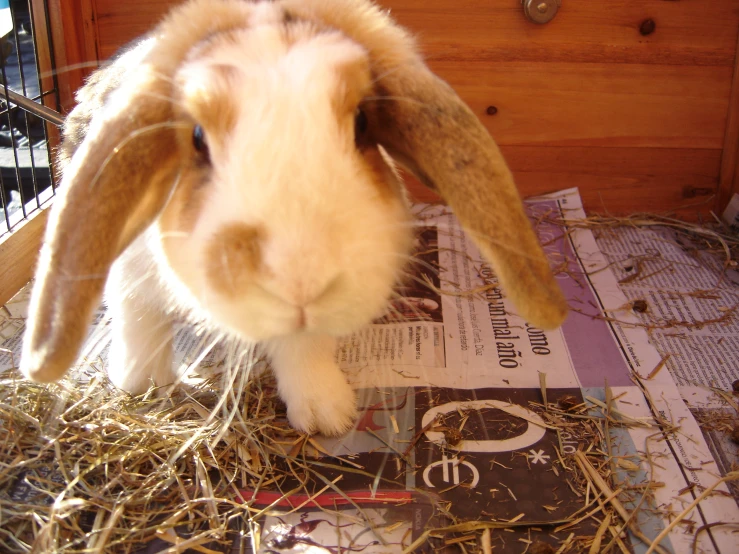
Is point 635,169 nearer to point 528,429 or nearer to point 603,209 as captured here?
point 603,209

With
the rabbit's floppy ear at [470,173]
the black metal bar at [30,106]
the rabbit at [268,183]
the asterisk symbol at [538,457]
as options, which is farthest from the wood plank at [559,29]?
the asterisk symbol at [538,457]

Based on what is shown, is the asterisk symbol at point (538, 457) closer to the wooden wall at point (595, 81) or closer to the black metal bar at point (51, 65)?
the wooden wall at point (595, 81)

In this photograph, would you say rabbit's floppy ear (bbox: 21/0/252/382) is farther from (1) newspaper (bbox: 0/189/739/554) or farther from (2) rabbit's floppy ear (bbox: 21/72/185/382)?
(1) newspaper (bbox: 0/189/739/554)

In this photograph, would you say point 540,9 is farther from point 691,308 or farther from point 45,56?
point 45,56

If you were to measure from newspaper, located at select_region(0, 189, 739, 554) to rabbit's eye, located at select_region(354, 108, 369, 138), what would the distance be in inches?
13.1

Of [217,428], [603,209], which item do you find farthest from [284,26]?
[603,209]

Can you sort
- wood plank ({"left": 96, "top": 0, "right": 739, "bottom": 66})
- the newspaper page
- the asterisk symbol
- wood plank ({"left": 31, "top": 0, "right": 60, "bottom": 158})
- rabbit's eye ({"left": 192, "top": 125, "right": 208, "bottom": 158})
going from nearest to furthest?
rabbit's eye ({"left": 192, "top": 125, "right": 208, "bottom": 158}), the asterisk symbol, the newspaper page, wood plank ({"left": 31, "top": 0, "right": 60, "bottom": 158}), wood plank ({"left": 96, "top": 0, "right": 739, "bottom": 66})

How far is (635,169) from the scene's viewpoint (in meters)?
2.20

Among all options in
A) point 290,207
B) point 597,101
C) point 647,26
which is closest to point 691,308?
point 597,101

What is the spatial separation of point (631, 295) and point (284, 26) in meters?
1.25

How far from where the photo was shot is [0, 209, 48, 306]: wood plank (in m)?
1.68

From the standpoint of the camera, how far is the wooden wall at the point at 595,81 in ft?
6.56

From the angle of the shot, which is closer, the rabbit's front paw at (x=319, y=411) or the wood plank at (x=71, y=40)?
the rabbit's front paw at (x=319, y=411)

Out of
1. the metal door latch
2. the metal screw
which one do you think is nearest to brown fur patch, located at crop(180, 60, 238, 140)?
the metal door latch
